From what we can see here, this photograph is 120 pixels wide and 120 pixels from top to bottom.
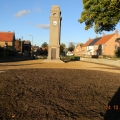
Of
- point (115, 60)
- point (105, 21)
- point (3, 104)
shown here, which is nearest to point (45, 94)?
point (3, 104)

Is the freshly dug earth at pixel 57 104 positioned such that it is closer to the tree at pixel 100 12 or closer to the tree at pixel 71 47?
the tree at pixel 100 12

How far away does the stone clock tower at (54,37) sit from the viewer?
49.6 m

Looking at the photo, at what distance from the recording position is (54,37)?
49781 mm

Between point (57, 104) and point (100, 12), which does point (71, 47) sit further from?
point (57, 104)

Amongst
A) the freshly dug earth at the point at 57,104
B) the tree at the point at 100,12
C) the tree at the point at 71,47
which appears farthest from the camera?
the tree at the point at 71,47

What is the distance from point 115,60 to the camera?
1583 inches

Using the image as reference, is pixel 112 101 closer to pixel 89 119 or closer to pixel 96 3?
pixel 89 119

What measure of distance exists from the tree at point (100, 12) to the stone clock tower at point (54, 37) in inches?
891

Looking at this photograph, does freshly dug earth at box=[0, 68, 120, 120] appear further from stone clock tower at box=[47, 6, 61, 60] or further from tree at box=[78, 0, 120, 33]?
stone clock tower at box=[47, 6, 61, 60]

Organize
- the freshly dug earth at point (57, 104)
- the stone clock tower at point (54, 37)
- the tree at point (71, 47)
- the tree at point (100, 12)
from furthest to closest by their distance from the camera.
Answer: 1. the tree at point (71, 47)
2. the stone clock tower at point (54, 37)
3. the tree at point (100, 12)
4. the freshly dug earth at point (57, 104)

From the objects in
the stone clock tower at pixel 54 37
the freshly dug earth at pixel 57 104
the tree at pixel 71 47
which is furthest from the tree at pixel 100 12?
the tree at pixel 71 47

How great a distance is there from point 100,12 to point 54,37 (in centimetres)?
2561

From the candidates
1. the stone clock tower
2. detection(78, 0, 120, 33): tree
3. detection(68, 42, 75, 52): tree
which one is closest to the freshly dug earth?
detection(78, 0, 120, 33): tree

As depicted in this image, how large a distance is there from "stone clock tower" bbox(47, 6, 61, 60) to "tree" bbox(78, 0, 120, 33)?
74.3 ft
